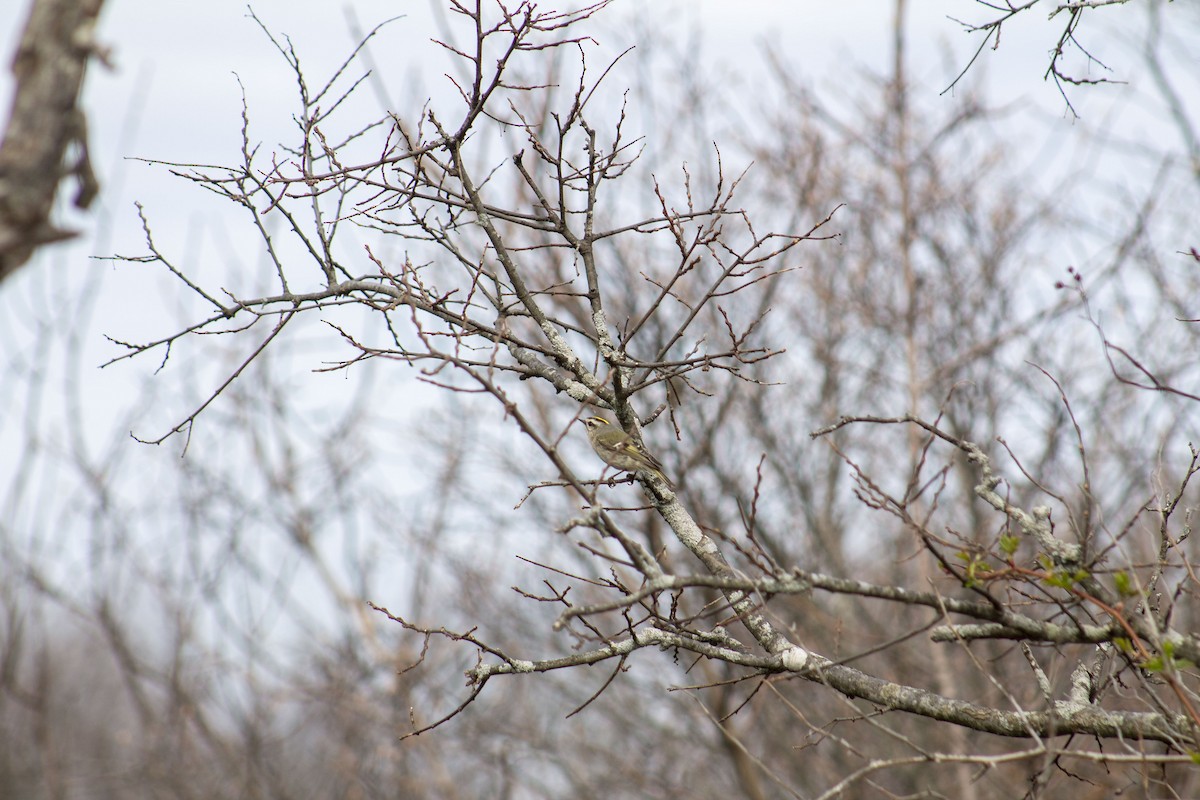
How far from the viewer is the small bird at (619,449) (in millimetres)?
4121

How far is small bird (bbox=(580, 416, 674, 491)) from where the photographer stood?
4121mm

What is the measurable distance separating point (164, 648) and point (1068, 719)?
1272 cm

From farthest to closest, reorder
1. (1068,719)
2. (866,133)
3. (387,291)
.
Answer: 1. (866,133)
2. (387,291)
3. (1068,719)

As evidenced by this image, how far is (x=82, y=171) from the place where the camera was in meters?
2.50

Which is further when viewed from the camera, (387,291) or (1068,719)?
(387,291)

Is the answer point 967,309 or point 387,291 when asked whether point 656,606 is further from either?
point 967,309

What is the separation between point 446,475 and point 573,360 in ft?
28.8

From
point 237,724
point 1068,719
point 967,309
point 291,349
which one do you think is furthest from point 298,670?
point 1068,719

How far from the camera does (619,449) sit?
14.7 feet

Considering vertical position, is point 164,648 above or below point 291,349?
below

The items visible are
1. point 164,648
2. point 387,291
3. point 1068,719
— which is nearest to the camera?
point 1068,719

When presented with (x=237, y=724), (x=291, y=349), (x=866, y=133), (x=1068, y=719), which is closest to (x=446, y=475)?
(x=291, y=349)

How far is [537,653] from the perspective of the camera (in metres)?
12.5

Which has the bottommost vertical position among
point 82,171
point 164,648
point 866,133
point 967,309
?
point 82,171
